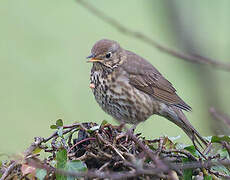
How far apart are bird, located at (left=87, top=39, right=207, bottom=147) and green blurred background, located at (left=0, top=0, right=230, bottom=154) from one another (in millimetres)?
466

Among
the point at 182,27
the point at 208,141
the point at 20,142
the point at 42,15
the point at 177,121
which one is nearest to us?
the point at 208,141

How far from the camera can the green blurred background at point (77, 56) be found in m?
5.32

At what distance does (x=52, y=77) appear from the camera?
8.13 metres

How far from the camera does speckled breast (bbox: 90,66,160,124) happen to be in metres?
4.51

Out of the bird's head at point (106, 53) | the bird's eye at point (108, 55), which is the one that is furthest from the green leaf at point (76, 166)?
the bird's eye at point (108, 55)

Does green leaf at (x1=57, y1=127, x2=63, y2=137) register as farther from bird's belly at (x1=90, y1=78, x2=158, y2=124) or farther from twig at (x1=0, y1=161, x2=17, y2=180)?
bird's belly at (x1=90, y1=78, x2=158, y2=124)

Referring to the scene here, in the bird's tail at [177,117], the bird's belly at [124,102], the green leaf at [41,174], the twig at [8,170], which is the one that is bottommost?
the green leaf at [41,174]

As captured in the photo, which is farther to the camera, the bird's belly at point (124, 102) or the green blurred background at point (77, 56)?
the green blurred background at point (77, 56)

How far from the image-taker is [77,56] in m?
8.63

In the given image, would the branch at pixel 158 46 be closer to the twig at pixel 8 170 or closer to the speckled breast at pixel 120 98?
the twig at pixel 8 170

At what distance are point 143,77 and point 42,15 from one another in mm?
5025

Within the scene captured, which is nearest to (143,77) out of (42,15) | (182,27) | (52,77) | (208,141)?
(182,27)

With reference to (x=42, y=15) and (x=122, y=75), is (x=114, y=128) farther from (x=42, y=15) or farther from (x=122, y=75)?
(x=42, y=15)

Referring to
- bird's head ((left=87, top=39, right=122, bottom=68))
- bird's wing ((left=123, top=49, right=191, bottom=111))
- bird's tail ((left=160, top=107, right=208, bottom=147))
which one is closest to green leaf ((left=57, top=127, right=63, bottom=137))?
bird's head ((left=87, top=39, right=122, bottom=68))
